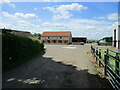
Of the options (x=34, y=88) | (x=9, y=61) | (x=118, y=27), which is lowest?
(x=34, y=88)

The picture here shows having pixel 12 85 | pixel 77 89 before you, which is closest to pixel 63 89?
pixel 77 89

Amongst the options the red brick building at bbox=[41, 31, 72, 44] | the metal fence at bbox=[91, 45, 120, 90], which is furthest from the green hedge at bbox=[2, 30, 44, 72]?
the red brick building at bbox=[41, 31, 72, 44]

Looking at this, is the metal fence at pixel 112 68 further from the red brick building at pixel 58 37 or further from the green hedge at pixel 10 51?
the red brick building at pixel 58 37

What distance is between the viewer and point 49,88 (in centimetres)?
419

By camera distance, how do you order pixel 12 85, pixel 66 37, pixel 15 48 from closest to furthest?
1. pixel 12 85
2. pixel 15 48
3. pixel 66 37

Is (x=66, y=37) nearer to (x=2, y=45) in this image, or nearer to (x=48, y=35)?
(x=48, y=35)

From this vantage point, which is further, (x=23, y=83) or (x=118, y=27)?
(x=118, y=27)

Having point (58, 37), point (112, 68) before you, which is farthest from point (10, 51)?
point (58, 37)

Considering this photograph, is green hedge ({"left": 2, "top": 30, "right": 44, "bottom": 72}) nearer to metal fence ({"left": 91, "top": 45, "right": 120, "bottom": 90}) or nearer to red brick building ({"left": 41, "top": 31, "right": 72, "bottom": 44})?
metal fence ({"left": 91, "top": 45, "right": 120, "bottom": 90})

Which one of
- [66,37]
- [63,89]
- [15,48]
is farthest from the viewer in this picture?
[66,37]

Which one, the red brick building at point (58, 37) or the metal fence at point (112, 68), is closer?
the metal fence at point (112, 68)

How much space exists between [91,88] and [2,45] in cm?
523

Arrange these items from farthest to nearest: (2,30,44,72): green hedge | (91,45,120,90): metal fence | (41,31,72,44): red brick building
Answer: (41,31,72,44): red brick building < (2,30,44,72): green hedge < (91,45,120,90): metal fence

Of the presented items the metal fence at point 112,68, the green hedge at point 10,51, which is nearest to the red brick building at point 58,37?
the green hedge at point 10,51
